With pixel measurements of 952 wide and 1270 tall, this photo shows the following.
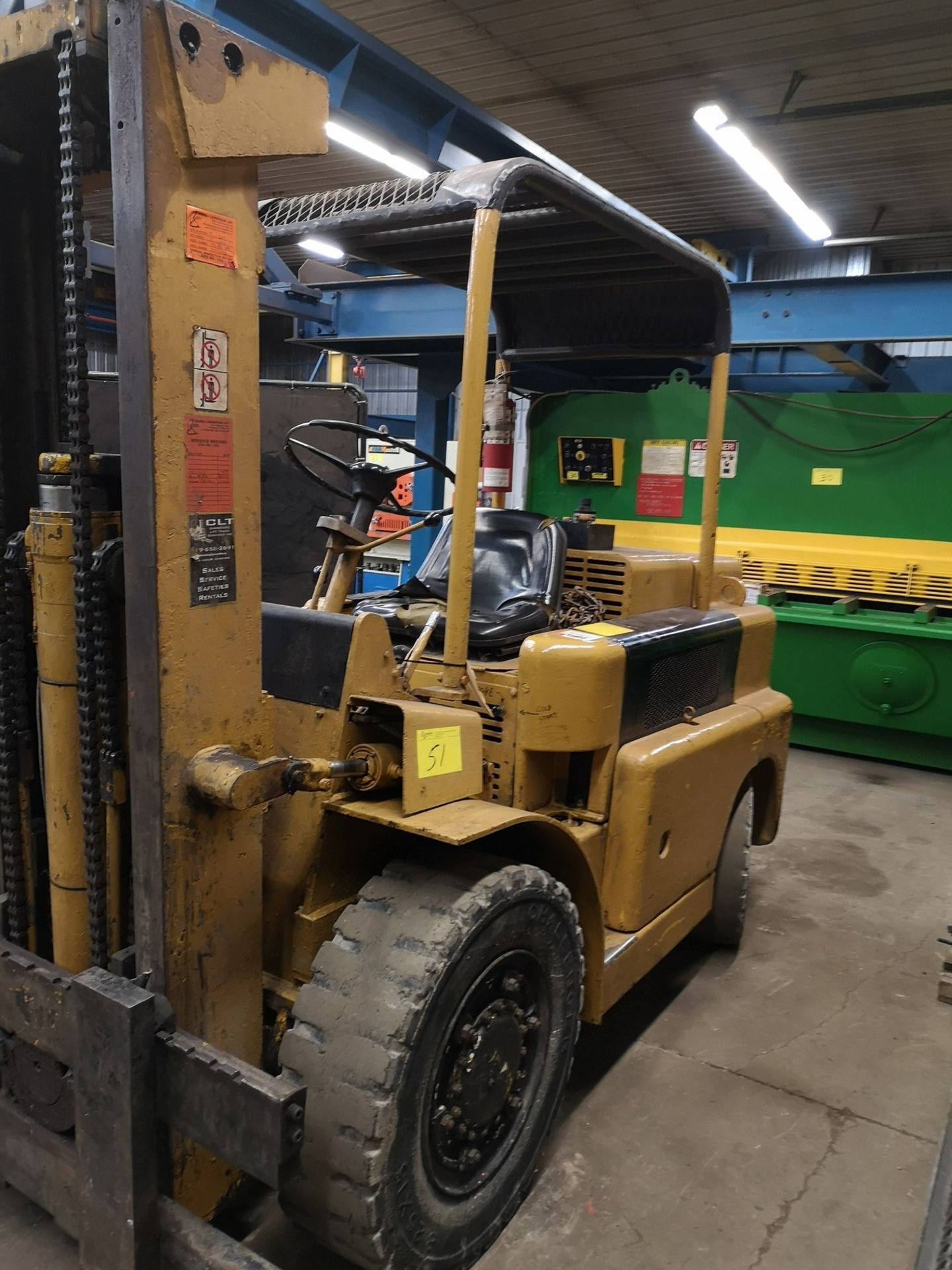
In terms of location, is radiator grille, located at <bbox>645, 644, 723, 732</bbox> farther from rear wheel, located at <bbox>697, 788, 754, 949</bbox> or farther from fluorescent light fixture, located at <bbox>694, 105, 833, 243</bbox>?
fluorescent light fixture, located at <bbox>694, 105, 833, 243</bbox>

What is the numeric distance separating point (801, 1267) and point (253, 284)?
260 cm

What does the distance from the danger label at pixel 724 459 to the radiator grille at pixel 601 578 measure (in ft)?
14.4

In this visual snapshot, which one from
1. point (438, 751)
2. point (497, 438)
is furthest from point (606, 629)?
point (438, 751)

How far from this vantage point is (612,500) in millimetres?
8164

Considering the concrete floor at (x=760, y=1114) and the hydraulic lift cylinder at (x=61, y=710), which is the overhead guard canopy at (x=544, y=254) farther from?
the concrete floor at (x=760, y=1114)

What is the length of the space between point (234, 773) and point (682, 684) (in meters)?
1.90

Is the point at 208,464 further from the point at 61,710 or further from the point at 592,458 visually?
the point at 592,458

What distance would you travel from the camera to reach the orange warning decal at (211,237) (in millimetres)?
1732

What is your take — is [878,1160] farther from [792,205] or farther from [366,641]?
[792,205]

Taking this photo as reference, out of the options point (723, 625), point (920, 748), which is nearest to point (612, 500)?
point (920, 748)

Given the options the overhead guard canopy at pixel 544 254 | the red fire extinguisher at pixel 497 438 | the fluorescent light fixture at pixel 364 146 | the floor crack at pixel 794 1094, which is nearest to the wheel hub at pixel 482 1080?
the floor crack at pixel 794 1094

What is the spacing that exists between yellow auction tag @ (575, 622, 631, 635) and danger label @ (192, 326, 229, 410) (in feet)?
4.64

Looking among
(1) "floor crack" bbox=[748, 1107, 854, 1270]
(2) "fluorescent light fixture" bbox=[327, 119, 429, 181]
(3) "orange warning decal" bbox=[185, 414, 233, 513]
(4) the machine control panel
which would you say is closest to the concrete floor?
(1) "floor crack" bbox=[748, 1107, 854, 1270]

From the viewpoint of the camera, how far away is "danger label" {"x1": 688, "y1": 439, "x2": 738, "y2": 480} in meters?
7.60
